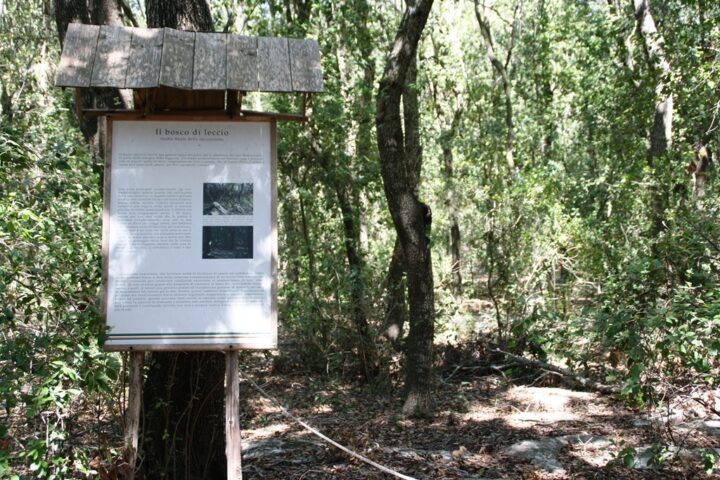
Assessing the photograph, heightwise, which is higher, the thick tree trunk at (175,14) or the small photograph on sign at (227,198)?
the thick tree trunk at (175,14)

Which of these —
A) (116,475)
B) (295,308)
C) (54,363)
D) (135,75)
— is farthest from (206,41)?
(295,308)

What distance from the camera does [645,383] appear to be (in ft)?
17.2

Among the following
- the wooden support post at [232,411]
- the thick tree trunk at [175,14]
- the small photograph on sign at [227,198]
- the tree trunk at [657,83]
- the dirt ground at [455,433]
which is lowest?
the dirt ground at [455,433]

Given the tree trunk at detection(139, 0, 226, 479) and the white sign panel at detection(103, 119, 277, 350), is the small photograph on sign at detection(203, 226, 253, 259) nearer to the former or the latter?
the white sign panel at detection(103, 119, 277, 350)

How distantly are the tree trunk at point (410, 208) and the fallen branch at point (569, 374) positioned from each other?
249 centimetres

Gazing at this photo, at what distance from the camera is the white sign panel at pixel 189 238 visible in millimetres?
4543

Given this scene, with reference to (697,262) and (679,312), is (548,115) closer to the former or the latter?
(697,262)

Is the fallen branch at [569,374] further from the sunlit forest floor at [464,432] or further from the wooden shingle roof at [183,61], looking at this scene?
the wooden shingle roof at [183,61]

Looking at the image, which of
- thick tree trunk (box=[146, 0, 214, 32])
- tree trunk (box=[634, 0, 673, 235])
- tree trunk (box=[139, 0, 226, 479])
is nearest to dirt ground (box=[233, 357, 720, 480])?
tree trunk (box=[139, 0, 226, 479])

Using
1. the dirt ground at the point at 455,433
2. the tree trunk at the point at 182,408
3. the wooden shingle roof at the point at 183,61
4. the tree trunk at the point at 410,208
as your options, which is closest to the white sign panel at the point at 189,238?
the wooden shingle roof at the point at 183,61

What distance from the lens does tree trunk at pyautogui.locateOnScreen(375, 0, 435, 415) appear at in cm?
744

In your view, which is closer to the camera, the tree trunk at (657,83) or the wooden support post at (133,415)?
the wooden support post at (133,415)

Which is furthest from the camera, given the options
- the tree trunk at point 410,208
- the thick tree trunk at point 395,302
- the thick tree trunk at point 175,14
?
the thick tree trunk at point 395,302

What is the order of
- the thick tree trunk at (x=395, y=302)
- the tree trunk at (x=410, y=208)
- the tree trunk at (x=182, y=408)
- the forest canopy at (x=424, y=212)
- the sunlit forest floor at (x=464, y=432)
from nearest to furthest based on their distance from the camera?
1. the forest canopy at (x=424, y=212)
2. the tree trunk at (x=182, y=408)
3. the sunlit forest floor at (x=464, y=432)
4. the tree trunk at (x=410, y=208)
5. the thick tree trunk at (x=395, y=302)
